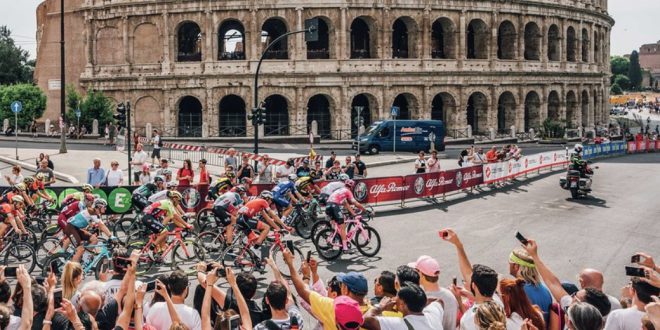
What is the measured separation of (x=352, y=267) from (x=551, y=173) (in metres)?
20.3

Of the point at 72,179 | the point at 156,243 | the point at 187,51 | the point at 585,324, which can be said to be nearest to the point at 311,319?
the point at 156,243

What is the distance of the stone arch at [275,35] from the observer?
1902 inches

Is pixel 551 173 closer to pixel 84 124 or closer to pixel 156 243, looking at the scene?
pixel 156 243

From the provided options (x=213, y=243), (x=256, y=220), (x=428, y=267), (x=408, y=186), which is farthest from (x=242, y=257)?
(x=408, y=186)

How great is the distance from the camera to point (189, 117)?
49.4 m

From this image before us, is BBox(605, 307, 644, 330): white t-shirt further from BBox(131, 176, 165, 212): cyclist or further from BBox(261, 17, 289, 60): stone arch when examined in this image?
BBox(261, 17, 289, 60): stone arch

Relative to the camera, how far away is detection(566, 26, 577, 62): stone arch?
5641 cm

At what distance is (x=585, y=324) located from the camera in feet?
17.1

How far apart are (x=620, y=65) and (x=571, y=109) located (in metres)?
127

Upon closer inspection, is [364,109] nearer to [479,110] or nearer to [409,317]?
[479,110]

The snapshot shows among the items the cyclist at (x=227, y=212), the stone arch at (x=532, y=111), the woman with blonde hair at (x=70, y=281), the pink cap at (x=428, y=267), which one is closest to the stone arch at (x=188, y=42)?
the stone arch at (x=532, y=111)

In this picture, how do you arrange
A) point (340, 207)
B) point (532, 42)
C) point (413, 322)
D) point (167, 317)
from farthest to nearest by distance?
1. point (532, 42)
2. point (340, 207)
3. point (167, 317)
4. point (413, 322)

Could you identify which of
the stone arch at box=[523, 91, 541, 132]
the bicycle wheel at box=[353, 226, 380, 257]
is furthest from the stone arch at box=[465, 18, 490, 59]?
the bicycle wheel at box=[353, 226, 380, 257]

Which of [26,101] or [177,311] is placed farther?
[26,101]
